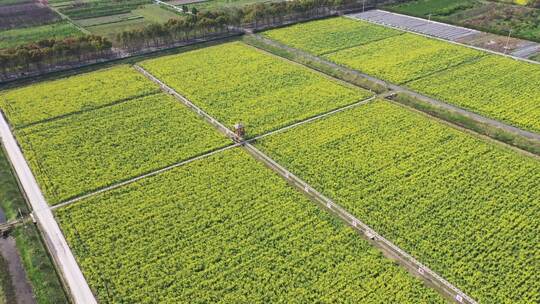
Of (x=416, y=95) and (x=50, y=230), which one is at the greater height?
(x=416, y=95)

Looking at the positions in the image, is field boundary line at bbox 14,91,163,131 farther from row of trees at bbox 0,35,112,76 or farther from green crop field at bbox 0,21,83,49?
green crop field at bbox 0,21,83,49

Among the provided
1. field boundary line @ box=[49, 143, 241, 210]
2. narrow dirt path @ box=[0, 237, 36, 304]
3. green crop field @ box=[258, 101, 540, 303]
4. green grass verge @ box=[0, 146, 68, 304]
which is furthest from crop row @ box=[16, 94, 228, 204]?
green crop field @ box=[258, 101, 540, 303]

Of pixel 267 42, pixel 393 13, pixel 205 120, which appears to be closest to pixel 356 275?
pixel 205 120

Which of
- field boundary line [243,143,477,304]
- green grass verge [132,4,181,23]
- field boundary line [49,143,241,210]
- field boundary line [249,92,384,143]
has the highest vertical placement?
green grass verge [132,4,181,23]

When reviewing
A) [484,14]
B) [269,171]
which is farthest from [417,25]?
[269,171]

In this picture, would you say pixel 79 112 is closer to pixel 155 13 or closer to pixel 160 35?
pixel 160 35

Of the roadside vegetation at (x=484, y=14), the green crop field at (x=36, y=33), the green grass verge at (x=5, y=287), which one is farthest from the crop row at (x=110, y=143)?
the roadside vegetation at (x=484, y=14)

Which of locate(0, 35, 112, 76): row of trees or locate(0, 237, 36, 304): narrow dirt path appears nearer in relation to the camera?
locate(0, 237, 36, 304): narrow dirt path
